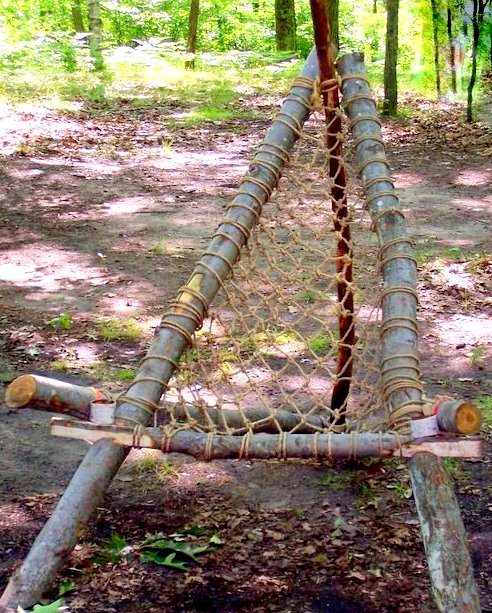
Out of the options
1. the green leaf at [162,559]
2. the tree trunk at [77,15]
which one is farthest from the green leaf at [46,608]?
the tree trunk at [77,15]

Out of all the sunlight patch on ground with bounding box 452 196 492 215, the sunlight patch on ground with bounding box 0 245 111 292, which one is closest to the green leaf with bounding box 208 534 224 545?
the sunlight patch on ground with bounding box 0 245 111 292

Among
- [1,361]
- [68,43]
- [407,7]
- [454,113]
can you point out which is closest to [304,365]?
[1,361]

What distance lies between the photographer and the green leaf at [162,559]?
Answer: 2598mm

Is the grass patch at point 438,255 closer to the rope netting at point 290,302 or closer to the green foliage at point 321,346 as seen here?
the green foliage at point 321,346

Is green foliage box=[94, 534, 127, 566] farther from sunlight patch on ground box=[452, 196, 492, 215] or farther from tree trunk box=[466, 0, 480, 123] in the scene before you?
tree trunk box=[466, 0, 480, 123]

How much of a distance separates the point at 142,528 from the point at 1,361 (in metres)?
1.74

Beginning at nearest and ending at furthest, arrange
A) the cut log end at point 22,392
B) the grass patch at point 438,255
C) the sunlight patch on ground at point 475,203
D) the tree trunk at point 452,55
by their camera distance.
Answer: the cut log end at point 22,392
the grass patch at point 438,255
the sunlight patch on ground at point 475,203
the tree trunk at point 452,55

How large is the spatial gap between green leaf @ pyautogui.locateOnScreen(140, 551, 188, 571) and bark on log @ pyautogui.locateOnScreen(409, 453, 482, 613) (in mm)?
959

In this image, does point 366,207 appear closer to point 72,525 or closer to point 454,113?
point 72,525

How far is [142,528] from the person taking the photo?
9.38 feet

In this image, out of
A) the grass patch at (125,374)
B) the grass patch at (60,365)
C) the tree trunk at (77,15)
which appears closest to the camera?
the grass patch at (125,374)

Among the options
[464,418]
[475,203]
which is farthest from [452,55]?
[464,418]

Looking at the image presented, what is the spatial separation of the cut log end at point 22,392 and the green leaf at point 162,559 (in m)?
0.91

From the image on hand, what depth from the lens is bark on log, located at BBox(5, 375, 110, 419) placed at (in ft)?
6.35
